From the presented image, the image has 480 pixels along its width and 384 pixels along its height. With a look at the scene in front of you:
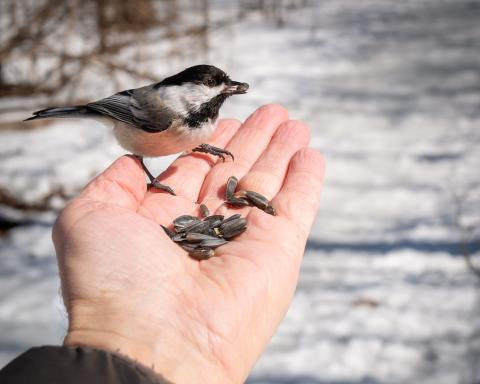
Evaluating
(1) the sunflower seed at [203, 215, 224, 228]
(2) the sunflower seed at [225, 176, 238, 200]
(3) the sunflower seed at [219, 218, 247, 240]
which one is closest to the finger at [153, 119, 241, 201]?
(2) the sunflower seed at [225, 176, 238, 200]

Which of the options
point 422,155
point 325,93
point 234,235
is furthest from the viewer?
point 325,93

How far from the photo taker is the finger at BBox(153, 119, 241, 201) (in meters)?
2.33

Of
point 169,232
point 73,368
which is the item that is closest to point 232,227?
point 169,232

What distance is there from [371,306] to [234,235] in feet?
4.24

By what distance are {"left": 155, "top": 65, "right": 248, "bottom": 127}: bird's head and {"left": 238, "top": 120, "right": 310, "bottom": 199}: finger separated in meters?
0.30

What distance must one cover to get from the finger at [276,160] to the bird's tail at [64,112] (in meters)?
0.78

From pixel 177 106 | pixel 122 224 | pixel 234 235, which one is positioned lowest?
pixel 234 235

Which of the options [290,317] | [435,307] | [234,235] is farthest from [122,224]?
[435,307]

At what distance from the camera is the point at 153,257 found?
1.60 meters

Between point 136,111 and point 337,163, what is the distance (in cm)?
247

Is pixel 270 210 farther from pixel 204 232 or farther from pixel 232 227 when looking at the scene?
pixel 204 232

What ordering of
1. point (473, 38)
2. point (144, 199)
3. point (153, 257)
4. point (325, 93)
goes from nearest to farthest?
point (153, 257) → point (144, 199) → point (325, 93) → point (473, 38)

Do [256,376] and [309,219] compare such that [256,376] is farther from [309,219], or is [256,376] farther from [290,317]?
[309,219]

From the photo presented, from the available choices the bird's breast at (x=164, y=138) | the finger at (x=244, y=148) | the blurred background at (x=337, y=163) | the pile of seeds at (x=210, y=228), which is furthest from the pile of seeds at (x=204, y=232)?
the blurred background at (x=337, y=163)
